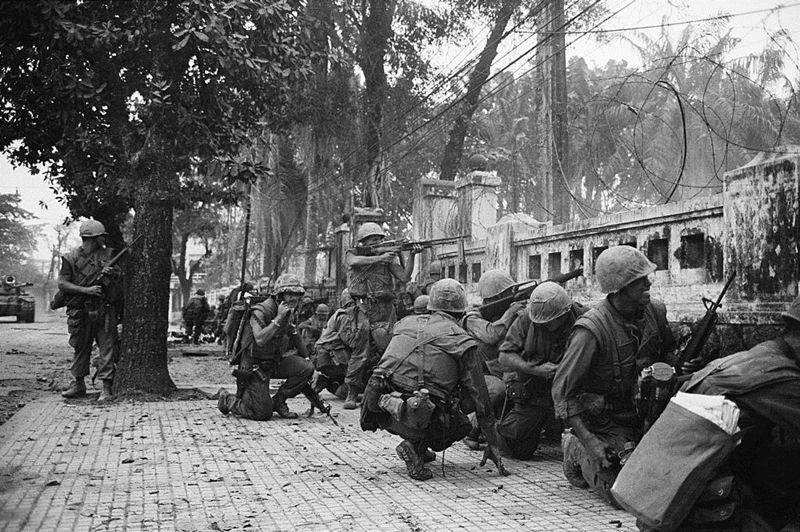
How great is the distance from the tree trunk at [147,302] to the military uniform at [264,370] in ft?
6.13

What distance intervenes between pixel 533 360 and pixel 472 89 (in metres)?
15.0

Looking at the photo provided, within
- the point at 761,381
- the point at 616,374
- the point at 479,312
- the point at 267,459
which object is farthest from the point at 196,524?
the point at 479,312

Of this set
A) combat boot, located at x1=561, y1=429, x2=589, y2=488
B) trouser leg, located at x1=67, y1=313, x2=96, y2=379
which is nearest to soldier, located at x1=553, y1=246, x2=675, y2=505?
combat boot, located at x1=561, y1=429, x2=589, y2=488

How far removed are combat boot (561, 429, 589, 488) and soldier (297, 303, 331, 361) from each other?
7757mm

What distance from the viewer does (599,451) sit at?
422 cm

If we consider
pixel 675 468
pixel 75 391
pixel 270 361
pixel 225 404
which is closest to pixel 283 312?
pixel 270 361

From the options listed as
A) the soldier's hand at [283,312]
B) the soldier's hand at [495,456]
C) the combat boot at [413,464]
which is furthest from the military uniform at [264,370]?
the soldier's hand at [495,456]

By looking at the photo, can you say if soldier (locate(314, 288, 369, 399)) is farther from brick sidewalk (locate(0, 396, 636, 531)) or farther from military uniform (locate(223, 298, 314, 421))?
brick sidewalk (locate(0, 396, 636, 531))

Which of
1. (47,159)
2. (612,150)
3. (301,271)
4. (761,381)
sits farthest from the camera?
(612,150)

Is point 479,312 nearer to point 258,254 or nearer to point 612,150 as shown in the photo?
point 258,254

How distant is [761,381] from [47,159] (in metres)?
9.99

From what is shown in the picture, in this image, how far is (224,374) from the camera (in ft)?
42.8

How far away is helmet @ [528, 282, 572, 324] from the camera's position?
18.1ft

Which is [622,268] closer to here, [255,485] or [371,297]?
[255,485]
